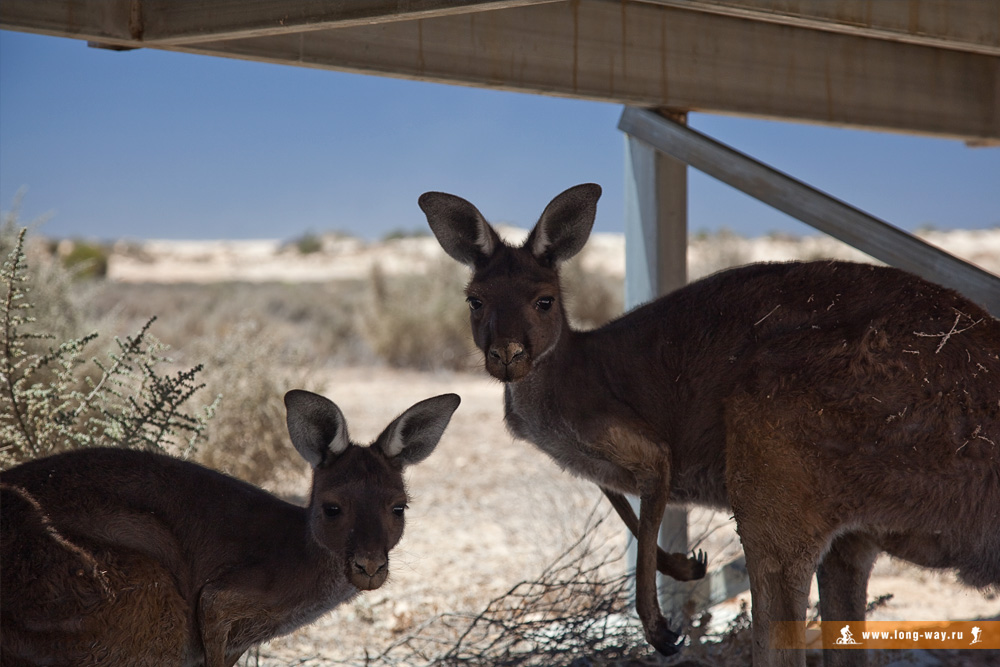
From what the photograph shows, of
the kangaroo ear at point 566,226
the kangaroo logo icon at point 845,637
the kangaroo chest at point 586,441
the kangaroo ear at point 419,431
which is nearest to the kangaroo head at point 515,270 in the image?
the kangaroo ear at point 566,226

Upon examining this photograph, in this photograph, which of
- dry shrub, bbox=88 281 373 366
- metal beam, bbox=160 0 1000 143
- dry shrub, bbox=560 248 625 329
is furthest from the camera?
dry shrub, bbox=560 248 625 329

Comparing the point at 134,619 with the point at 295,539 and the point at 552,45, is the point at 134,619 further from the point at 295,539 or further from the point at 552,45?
the point at 552,45

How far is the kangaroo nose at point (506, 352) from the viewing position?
13.7 feet

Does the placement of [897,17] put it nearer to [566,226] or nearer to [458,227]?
[566,226]

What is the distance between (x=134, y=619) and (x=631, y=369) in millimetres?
2534

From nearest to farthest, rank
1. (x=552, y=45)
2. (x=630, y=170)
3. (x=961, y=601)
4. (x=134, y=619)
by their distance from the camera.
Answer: (x=134, y=619)
(x=552, y=45)
(x=630, y=170)
(x=961, y=601)

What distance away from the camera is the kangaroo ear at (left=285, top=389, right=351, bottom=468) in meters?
4.17

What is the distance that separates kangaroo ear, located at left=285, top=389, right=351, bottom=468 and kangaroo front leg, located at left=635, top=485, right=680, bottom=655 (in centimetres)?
147

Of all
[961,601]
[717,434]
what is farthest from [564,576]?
[717,434]

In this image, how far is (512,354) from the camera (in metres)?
4.17

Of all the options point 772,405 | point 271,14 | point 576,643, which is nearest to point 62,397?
point 271,14

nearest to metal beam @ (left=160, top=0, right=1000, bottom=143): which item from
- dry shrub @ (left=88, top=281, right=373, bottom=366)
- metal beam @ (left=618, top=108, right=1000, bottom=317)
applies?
metal beam @ (left=618, top=108, right=1000, bottom=317)

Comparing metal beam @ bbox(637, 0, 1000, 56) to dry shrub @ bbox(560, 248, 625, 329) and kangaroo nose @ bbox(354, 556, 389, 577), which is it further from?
dry shrub @ bbox(560, 248, 625, 329)

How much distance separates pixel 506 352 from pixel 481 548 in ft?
14.7
